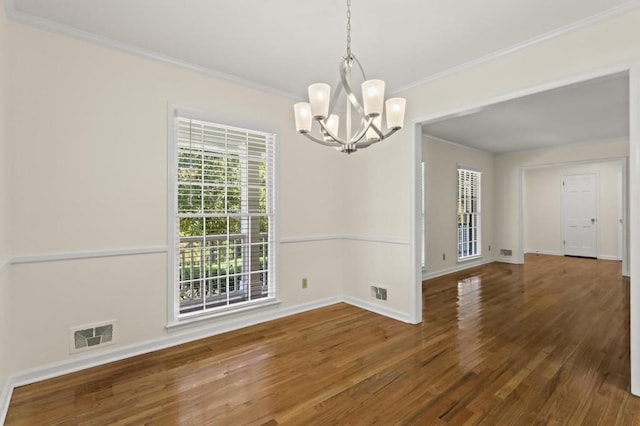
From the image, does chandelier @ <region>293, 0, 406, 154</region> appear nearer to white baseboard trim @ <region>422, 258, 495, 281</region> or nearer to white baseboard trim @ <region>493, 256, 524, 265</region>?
white baseboard trim @ <region>422, 258, 495, 281</region>

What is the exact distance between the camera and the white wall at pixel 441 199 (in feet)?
19.2

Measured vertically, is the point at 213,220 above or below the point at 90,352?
above

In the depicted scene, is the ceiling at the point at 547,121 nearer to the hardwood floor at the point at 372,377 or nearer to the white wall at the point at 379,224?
the white wall at the point at 379,224

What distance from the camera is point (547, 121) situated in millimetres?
4848

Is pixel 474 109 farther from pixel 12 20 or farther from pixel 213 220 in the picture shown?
pixel 12 20

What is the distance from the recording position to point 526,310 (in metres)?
3.92

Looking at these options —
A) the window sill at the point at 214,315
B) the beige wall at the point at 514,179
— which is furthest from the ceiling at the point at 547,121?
the window sill at the point at 214,315

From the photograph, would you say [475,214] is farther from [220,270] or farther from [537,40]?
[220,270]

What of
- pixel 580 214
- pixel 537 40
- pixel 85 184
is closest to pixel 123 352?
pixel 85 184

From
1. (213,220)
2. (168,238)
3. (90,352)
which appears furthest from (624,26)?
(90,352)

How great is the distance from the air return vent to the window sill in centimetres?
45

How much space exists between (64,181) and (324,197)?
2672 mm

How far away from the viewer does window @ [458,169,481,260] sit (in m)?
6.74

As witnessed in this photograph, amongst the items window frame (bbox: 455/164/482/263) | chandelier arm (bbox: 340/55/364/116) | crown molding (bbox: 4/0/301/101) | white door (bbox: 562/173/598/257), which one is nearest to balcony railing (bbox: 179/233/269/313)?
crown molding (bbox: 4/0/301/101)
